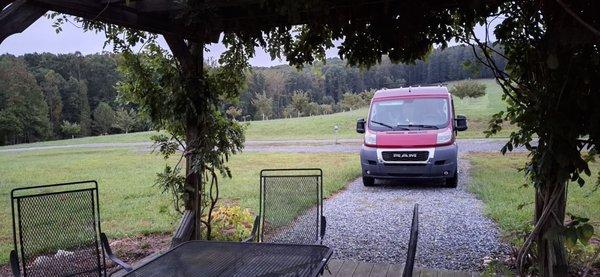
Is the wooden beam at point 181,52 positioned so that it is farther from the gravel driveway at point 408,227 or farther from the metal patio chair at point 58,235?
the gravel driveway at point 408,227

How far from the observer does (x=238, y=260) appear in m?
2.31

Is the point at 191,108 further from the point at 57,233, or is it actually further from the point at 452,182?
the point at 452,182

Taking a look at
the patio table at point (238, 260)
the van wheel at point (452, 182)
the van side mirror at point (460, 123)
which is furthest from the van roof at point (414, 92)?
the patio table at point (238, 260)

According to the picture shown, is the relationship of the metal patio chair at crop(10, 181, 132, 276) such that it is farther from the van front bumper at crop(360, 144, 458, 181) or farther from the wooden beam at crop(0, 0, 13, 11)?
the van front bumper at crop(360, 144, 458, 181)

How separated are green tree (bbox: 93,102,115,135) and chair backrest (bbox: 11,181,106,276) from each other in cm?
4668

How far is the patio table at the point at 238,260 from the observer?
6.94ft

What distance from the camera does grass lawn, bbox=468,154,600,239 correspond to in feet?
18.1

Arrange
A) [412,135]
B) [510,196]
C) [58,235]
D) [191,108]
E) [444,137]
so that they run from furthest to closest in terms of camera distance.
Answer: [412,135], [444,137], [510,196], [191,108], [58,235]

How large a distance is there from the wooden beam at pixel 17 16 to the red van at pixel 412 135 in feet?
20.8

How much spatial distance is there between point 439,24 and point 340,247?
2658mm

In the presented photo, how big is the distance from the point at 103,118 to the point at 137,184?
3989 cm

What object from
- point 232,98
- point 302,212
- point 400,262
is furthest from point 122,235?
point 400,262

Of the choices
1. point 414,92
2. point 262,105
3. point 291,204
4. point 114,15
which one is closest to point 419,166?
point 414,92

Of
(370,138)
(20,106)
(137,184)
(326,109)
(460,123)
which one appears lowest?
(137,184)
